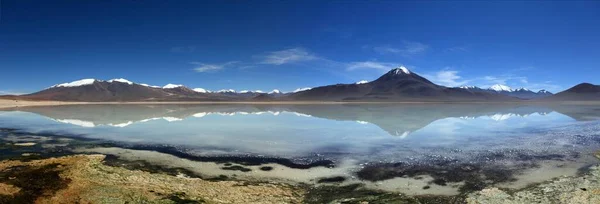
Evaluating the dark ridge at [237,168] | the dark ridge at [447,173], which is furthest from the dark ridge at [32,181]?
the dark ridge at [447,173]

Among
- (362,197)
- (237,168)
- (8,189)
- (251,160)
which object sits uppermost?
(8,189)

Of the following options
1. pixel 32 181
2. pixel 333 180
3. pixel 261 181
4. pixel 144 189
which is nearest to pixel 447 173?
pixel 333 180

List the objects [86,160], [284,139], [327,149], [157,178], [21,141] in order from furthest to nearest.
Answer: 1. [284,139]
2. [21,141]
3. [327,149]
4. [86,160]
5. [157,178]

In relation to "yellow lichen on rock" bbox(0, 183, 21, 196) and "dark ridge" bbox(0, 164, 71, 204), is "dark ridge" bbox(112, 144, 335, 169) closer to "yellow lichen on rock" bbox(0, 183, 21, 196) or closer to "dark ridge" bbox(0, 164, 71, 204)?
"dark ridge" bbox(0, 164, 71, 204)

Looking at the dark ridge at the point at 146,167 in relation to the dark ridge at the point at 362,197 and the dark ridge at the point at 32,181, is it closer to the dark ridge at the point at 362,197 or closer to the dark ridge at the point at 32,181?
the dark ridge at the point at 32,181

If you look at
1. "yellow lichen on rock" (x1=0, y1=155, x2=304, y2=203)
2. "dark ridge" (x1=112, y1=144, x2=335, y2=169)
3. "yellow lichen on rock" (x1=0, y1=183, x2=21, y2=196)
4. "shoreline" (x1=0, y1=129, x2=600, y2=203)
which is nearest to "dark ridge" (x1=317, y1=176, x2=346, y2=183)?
"shoreline" (x1=0, y1=129, x2=600, y2=203)

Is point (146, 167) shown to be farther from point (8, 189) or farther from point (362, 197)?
point (362, 197)

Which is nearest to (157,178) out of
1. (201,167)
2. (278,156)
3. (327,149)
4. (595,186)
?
(201,167)

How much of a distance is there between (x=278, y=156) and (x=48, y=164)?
10.4 m

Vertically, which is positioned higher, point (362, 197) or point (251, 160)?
point (251, 160)

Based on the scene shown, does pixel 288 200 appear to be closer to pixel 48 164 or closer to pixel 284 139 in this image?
pixel 48 164

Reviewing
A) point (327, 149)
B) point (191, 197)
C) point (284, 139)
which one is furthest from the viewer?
point (284, 139)

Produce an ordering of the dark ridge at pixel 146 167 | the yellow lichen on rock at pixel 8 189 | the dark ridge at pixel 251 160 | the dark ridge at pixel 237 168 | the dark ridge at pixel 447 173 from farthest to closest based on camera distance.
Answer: the dark ridge at pixel 251 160
the dark ridge at pixel 237 168
the dark ridge at pixel 146 167
the dark ridge at pixel 447 173
the yellow lichen on rock at pixel 8 189

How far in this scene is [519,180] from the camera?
15.6 m
